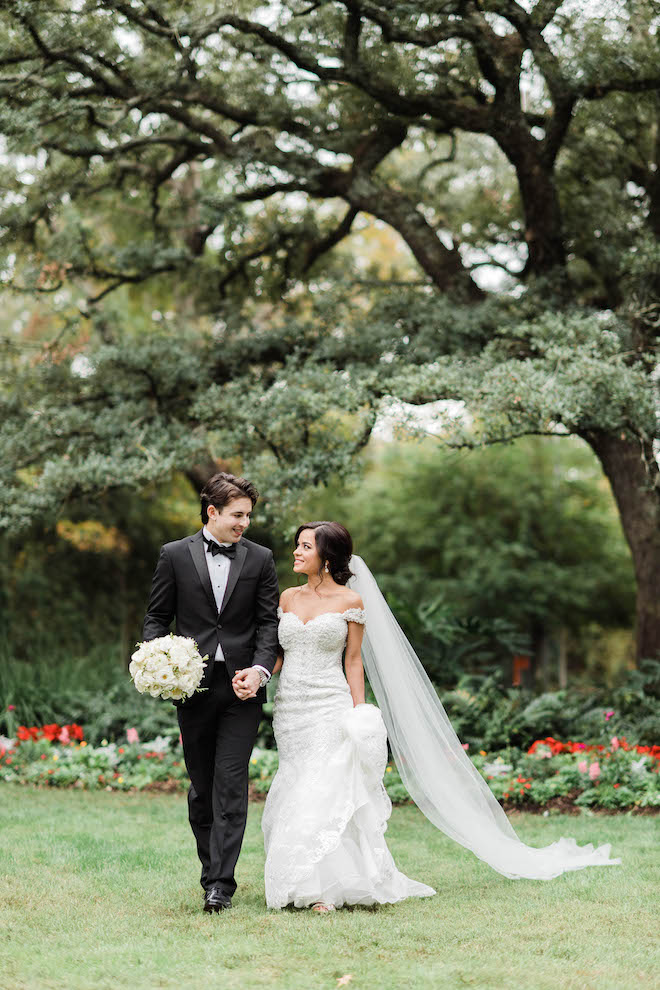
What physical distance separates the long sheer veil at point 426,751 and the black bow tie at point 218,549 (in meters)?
0.78

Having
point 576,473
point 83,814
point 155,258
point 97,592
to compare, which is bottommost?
point 83,814

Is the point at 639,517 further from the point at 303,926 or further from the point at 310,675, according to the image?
the point at 303,926

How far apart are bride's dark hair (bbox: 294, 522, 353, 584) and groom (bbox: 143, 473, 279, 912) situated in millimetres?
345

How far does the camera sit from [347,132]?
34.1 feet

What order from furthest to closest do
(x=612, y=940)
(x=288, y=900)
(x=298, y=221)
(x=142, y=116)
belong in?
1. (x=298, y=221)
2. (x=142, y=116)
3. (x=288, y=900)
4. (x=612, y=940)

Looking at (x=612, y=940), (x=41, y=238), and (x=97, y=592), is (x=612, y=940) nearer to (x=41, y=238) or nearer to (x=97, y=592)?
(x=41, y=238)

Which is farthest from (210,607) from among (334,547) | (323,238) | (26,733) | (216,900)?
(323,238)

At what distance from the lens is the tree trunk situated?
1023cm

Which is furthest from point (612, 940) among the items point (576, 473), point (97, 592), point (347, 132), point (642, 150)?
point (576, 473)

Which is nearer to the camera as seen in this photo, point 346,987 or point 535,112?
point 346,987

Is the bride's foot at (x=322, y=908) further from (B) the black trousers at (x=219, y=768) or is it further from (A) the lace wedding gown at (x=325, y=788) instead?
(B) the black trousers at (x=219, y=768)

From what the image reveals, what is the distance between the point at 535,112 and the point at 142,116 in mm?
4069

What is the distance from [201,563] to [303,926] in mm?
1717

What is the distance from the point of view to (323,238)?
11938 millimetres
